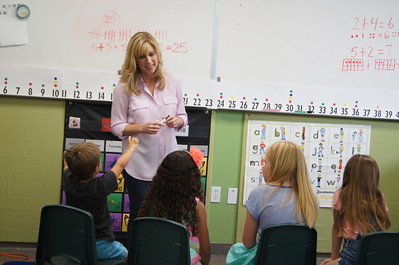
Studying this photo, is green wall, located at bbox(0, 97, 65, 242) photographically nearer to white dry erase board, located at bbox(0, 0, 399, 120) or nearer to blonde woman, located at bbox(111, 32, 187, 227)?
white dry erase board, located at bbox(0, 0, 399, 120)

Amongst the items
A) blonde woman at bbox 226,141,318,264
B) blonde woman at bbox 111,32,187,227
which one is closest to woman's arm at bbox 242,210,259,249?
blonde woman at bbox 226,141,318,264

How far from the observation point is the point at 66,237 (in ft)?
5.91

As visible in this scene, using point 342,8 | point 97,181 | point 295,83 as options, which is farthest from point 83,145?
point 342,8

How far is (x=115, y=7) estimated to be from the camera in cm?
312

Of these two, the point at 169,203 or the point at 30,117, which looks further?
the point at 30,117

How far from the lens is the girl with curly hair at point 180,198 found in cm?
185

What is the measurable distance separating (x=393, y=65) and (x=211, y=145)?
5.42 feet

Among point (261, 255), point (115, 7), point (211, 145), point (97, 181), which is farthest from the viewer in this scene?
point (211, 145)

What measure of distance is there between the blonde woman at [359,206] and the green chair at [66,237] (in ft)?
4.05

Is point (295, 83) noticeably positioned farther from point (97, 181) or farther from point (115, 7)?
point (97, 181)

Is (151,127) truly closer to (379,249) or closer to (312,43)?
(379,249)

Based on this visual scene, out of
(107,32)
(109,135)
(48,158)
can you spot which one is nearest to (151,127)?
(109,135)

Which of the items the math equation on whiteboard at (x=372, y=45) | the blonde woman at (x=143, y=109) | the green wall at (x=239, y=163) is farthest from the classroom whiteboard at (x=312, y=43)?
the blonde woman at (x=143, y=109)

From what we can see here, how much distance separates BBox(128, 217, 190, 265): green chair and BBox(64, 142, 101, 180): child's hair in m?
0.46
